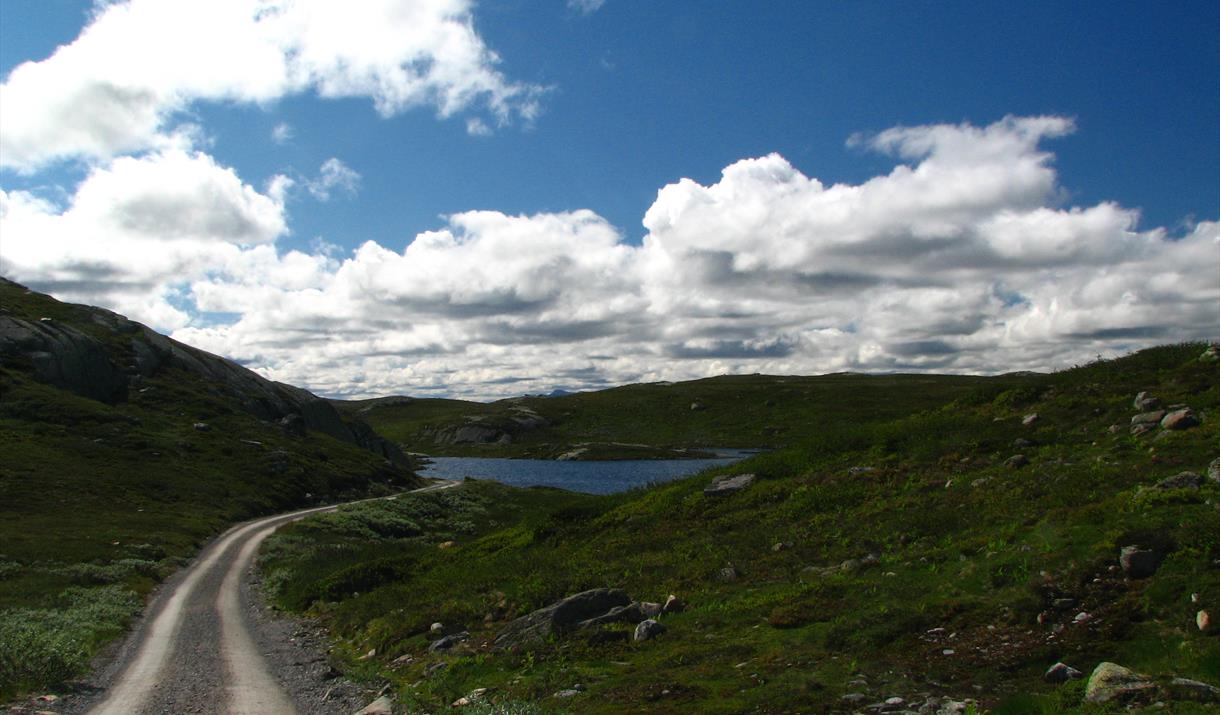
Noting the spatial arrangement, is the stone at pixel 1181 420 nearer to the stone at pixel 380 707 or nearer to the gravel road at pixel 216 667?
the stone at pixel 380 707

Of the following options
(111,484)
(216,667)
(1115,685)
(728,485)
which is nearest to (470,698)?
(216,667)

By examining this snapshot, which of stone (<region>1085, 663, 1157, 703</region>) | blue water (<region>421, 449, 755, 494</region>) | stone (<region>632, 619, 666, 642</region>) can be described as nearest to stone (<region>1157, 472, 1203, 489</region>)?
stone (<region>1085, 663, 1157, 703</region>)

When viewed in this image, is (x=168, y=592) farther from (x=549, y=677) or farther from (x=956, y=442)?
(x=956, y=442)

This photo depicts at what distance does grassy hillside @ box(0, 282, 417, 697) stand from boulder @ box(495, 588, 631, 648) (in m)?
13.3

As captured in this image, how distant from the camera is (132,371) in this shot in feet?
387

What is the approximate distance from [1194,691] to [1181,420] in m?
14.9

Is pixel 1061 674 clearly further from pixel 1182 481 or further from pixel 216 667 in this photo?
pixel 216 667

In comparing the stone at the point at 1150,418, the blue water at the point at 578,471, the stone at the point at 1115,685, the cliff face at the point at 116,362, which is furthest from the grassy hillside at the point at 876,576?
the cliff face at the point at 116,362

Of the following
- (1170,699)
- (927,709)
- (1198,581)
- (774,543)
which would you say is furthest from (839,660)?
(774,543)

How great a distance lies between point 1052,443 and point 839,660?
1549 cm

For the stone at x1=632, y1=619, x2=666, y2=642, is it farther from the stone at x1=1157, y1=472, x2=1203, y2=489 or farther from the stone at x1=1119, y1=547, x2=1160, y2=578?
the stone at x1=1157, y1=472, x2=1203, y2=489

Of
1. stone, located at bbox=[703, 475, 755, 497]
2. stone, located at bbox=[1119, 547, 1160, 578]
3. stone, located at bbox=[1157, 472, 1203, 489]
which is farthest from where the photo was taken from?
stone, located at bbox=[703, 475, 755, 497]

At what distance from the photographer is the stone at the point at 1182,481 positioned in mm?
16062

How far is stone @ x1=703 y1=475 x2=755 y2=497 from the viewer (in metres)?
31.9
